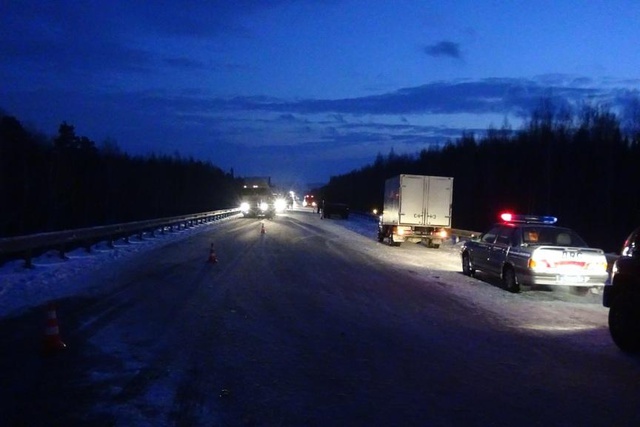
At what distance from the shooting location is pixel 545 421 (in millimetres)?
6133

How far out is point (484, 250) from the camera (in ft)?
59.8

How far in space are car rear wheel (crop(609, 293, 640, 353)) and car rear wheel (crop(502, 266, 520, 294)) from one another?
580cm

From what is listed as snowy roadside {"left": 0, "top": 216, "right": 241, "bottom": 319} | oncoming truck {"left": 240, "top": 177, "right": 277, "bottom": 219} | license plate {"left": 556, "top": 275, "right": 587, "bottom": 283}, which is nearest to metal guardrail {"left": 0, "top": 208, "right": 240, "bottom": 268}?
snowy roadside {"left": 0, "top": 216, "right": 241, "bottom": 319}

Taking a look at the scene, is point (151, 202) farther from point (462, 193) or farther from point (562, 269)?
point (562, 269)

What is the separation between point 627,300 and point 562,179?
200 feet

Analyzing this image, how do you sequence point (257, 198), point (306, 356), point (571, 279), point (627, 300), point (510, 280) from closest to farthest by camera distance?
point (306, 356) < point (627, 300) < point (571, 279) < point (510, 280) < point (257, 198)

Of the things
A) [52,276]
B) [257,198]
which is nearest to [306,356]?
[52,276]

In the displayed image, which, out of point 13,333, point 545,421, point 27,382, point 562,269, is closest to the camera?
point 545,421

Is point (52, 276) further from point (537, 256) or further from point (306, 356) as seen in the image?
point (537, 256)

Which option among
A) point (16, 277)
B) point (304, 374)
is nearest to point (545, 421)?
point (304, 374)

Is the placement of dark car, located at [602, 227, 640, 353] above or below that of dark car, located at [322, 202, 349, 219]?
above

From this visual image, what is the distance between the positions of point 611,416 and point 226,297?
8.47 metres

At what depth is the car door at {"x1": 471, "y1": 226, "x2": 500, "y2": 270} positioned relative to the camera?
1789 centimetres

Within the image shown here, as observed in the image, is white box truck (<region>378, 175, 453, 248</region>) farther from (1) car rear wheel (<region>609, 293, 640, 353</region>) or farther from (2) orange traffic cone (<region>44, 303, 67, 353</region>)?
(2) orange traffic cone (<region>44, 303, 67, 353</region>)
